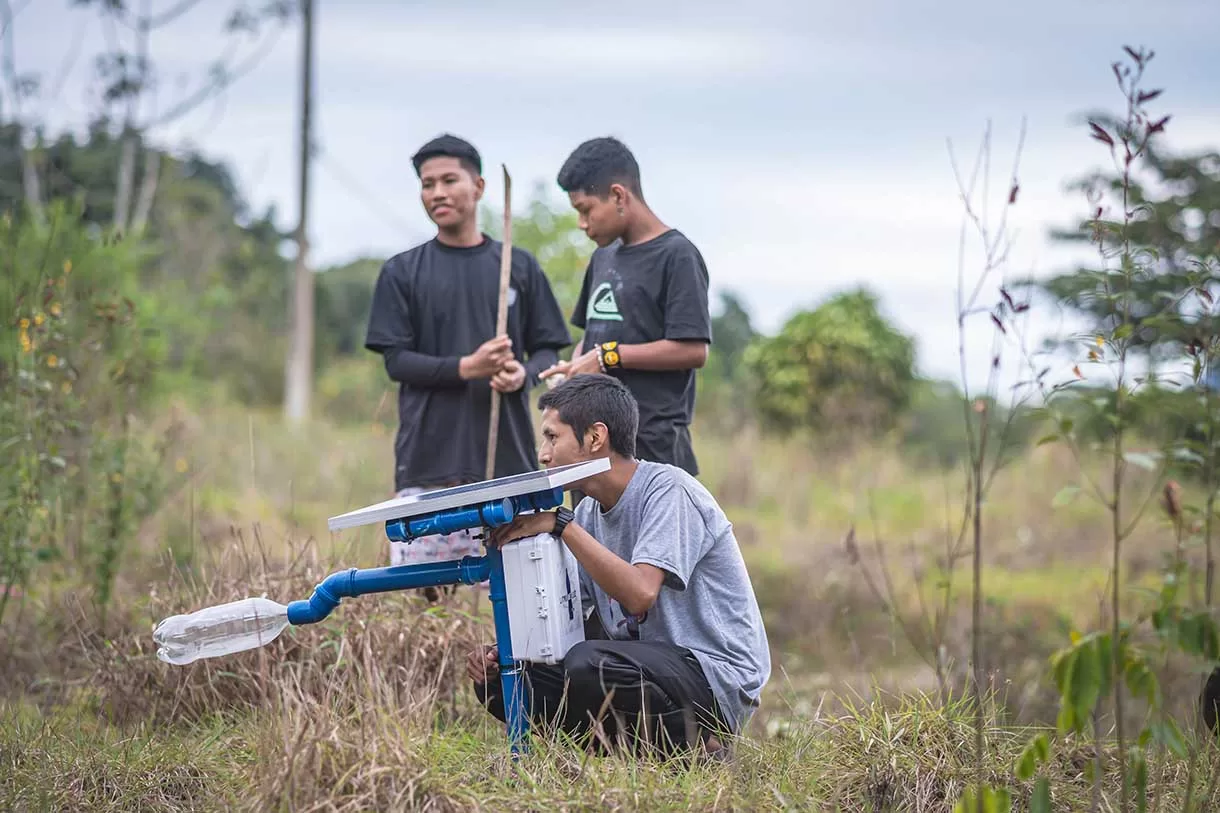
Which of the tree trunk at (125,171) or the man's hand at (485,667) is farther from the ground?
the tree trunk at (125,171)

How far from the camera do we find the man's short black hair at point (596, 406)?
3.54m

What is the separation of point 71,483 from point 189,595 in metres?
1.70

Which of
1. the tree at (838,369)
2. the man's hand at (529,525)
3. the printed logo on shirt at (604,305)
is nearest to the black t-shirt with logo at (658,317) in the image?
the printed logo on shirt at (604,305)

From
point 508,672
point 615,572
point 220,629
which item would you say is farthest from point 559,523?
point 220,629

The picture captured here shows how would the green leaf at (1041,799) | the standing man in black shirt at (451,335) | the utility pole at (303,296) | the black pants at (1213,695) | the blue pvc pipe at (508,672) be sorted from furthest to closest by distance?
the utility pole at (303,296) → the standing man in black shirt at (451,335) → the black pants at (1213,695) → the blue pvc pipe at (508,672) → the green leaf at (1041,799)

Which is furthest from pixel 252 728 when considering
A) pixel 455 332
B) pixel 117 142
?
pixel 117 142

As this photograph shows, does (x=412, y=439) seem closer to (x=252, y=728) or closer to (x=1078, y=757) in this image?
(x=252, y=728)

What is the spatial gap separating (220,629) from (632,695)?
1.12 m

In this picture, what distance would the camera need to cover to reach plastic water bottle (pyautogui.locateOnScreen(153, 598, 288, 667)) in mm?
3514

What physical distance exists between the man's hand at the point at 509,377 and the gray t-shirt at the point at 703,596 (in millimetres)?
967

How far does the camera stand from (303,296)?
1834 centimetres

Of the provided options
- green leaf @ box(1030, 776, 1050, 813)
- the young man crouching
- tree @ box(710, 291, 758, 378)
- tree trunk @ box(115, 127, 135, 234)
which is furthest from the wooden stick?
tree trunk @ box(115, 127, 135, 234)

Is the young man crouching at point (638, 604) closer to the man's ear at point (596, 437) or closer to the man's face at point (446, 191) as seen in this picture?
the man's ear at point (596, 437)

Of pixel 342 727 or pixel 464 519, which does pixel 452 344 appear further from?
pixel 342 727
